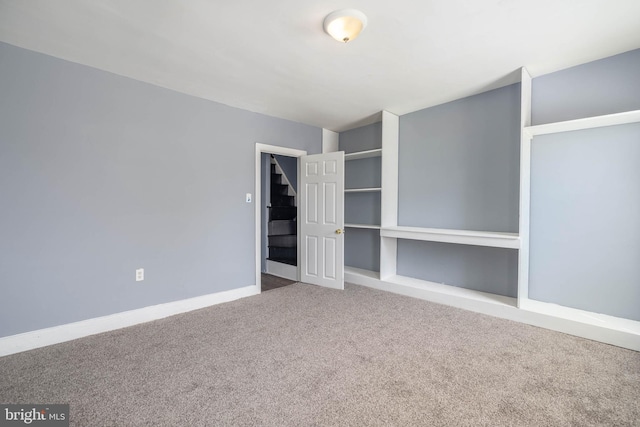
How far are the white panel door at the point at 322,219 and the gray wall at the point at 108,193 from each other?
0.95m

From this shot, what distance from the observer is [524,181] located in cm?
280

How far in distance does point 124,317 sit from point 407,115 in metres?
4.15

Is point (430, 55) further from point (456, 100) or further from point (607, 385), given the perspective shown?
point (607, 385)

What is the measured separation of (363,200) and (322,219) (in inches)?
34.1

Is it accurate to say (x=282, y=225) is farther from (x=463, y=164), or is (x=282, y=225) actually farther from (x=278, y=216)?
(x=463, y=164)

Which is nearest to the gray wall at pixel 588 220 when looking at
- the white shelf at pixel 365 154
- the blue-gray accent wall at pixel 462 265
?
the blue-gray accent wall at pixel 462 265

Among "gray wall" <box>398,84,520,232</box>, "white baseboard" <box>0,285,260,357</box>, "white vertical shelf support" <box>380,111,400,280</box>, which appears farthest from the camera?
"white vertical shelf support" <box>380,111,400,280</box>

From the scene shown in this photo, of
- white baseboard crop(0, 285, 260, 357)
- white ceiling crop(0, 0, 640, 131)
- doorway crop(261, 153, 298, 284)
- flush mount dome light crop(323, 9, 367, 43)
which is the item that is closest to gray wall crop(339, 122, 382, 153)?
doorway crop(261, 153, 298, 284)

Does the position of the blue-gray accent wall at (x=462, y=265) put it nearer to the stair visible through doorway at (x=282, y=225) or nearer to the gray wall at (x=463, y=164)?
the gray wall at (x=463, y=164)

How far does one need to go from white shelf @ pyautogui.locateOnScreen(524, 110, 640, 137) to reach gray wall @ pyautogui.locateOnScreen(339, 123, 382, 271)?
2068 millimetres

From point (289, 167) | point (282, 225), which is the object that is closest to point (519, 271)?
point (282, 225)

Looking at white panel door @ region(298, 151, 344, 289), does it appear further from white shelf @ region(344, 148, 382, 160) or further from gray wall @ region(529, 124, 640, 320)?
gray wall @ region(529, 124, 640, 320)

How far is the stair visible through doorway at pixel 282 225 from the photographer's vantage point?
5.08 metres

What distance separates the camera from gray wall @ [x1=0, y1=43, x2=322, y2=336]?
89.8 inches
